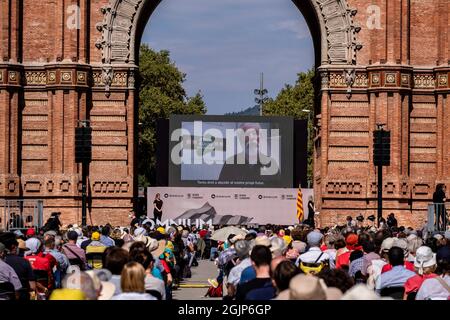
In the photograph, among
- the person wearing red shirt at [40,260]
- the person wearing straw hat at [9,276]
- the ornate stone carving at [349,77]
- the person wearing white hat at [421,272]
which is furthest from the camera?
the ornate stone carving at [349,77]

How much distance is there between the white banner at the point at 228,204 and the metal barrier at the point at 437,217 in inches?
420

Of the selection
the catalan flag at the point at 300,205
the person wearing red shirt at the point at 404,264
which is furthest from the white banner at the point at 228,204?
the person wearing red shirt at the point at 404,264

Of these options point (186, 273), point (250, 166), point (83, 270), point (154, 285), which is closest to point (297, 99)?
point (250, 166)

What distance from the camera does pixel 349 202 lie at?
47.9m

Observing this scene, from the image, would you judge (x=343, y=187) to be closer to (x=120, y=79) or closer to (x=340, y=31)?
(x=340, y=31)

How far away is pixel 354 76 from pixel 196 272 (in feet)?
34.8

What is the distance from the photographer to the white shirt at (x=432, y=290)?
15781 mm

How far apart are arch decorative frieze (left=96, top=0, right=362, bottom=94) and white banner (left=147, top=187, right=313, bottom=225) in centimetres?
598

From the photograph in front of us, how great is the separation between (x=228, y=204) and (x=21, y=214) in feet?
30.8

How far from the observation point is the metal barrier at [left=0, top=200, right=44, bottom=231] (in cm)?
4379

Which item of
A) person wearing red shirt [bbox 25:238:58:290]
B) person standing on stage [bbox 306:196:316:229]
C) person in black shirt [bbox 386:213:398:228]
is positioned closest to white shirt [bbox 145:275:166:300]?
person wearing red shirt [bbox 25:238:58:290]

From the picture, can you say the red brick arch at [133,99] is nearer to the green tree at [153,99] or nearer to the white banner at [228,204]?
the white banner at [228,204]

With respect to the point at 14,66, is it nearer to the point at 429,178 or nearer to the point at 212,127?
the point at 212,127

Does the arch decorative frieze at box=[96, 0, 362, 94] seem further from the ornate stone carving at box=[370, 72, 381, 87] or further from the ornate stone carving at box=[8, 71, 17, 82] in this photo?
the ornate stone carving at box=[8, 71, 17, 82]
